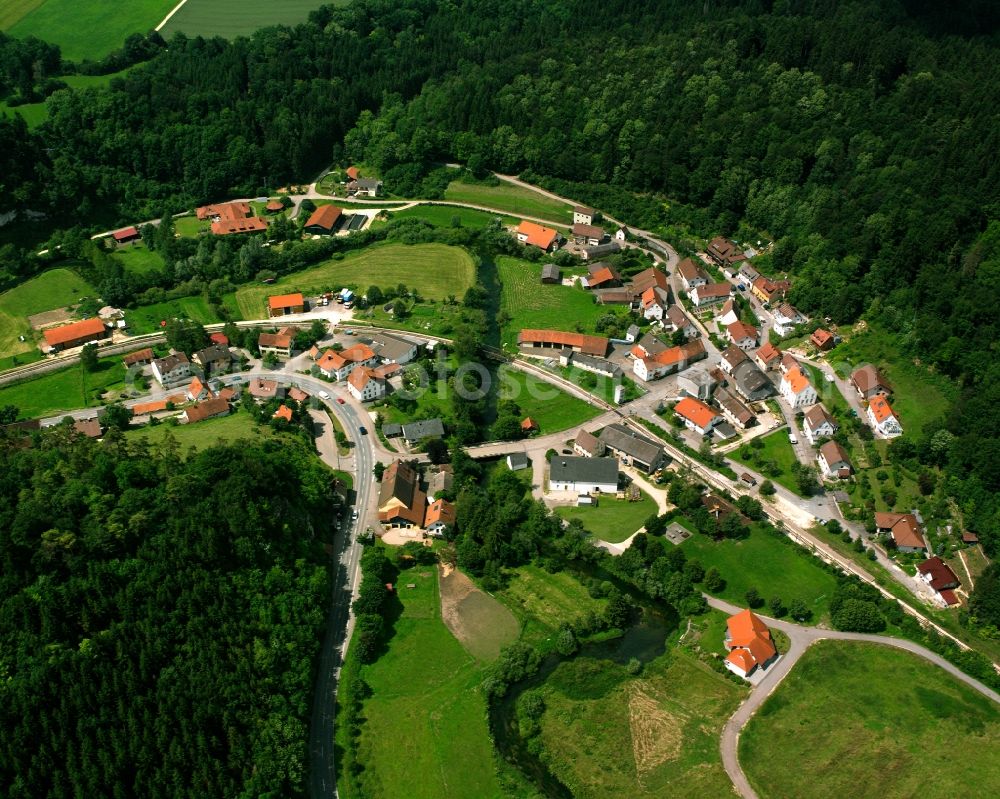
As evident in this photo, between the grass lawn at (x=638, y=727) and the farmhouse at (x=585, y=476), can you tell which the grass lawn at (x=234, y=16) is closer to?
the farmhouse at (x=585, y=476)

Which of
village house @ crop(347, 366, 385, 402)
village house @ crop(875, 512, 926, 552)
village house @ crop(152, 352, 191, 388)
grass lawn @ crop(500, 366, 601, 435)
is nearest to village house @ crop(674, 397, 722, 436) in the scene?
grass lawn @ crop(500, 366, 601, 435)

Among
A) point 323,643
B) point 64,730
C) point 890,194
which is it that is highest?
point 890,194

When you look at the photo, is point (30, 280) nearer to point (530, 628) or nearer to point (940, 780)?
point (530, 628)

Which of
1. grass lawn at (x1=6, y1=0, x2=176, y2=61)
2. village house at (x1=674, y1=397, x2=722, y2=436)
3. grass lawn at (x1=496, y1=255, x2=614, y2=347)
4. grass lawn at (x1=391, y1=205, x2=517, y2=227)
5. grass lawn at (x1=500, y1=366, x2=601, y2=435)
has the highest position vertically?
grass lawn at (x1=6, y1=0, x2=176, y2=61)

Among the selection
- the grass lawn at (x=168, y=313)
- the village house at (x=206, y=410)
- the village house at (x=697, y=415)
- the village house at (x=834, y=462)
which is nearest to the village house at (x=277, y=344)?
the grass lawn at (x=168, y=313)

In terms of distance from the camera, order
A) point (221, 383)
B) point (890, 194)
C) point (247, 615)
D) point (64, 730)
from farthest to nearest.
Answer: point (890, 194), point (221, 383), point (247, 615), point (64, 730)

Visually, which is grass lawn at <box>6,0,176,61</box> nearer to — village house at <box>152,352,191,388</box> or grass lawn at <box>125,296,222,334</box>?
grass lawn at <box>125,296,222,334</box>

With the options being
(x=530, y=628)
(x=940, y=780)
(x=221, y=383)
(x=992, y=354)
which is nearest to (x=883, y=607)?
(x=940, y=780)

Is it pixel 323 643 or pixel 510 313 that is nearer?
pixel 323 643
